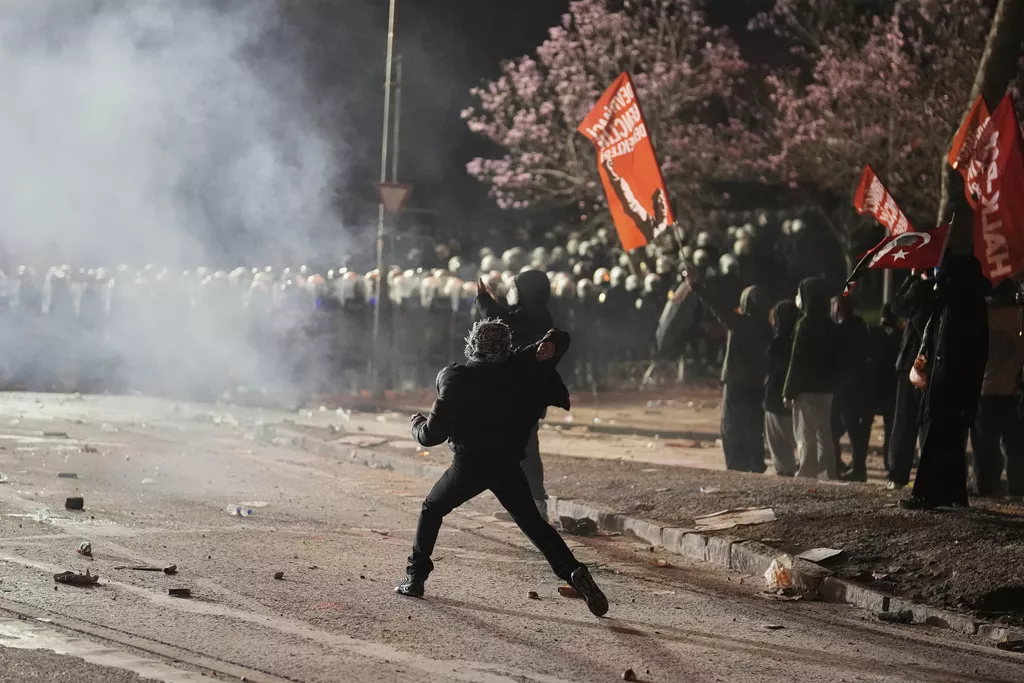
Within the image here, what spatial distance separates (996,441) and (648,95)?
21.5m

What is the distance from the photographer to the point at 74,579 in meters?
6.41

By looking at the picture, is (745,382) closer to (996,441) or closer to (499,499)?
(996,441)

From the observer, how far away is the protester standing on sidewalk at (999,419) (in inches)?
391

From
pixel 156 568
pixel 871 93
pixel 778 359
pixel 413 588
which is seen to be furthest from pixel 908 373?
pixel 871 93

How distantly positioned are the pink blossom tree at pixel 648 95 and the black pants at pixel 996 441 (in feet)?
68.3

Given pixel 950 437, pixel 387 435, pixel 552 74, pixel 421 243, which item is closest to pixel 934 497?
pixel 950 437

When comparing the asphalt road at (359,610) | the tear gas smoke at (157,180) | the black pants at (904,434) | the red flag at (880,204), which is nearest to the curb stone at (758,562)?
the asphalt road at (359,610)

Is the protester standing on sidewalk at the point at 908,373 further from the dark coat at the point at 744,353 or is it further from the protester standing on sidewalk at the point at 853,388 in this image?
the dark coat at the point at 744,353

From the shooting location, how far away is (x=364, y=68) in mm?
29328

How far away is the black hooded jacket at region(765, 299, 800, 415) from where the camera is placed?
38.3 ft

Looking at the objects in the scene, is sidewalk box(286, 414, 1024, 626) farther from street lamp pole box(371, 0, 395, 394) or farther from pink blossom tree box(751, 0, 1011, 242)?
pink blossom tree box(751, 0, 1011, 242)

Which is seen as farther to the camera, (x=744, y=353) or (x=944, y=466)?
(x=744, y=353)

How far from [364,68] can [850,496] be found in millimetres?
21857

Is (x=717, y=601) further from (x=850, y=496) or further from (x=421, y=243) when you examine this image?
(x=421, y=243)
